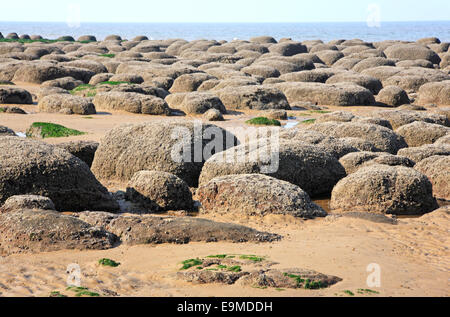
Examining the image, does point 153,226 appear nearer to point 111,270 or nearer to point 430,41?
point 111,270

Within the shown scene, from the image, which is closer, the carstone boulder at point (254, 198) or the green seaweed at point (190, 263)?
the green seaweed at point (190, 263)

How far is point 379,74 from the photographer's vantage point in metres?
34.3

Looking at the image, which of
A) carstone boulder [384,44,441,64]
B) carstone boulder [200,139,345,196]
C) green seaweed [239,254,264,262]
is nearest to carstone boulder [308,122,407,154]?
carstone boulder [200,139,345,196]

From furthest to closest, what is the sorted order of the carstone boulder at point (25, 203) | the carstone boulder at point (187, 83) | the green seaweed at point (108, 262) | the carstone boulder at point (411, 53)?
the carstone boulder at point (411, 53) → the carstone boulder at point (187, 83) → the carstone boulder at point (25, 203) → the green seaweed at point (108, 262)

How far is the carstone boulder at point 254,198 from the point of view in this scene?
411 inches

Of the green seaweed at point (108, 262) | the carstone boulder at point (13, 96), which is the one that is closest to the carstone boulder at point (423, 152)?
the green seaweed at point (108, 262)

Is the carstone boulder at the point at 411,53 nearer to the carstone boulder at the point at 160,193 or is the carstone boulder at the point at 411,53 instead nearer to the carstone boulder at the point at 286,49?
the carstone boulder at the point at 286,49

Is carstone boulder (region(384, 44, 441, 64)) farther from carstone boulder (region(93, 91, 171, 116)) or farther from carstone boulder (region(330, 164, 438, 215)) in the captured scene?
carstone boulder (region(330, 164, 438, 215))

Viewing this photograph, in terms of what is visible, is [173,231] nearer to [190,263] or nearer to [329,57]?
[190,263]

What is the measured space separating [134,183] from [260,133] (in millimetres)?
5370

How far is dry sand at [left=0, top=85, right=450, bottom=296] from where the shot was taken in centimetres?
684

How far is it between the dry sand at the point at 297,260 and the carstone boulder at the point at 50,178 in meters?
→ 2.34

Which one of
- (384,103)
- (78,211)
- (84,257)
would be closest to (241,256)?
(84,257)

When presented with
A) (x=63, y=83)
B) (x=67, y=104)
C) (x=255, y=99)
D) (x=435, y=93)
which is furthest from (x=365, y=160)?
(x=63, y=83)
